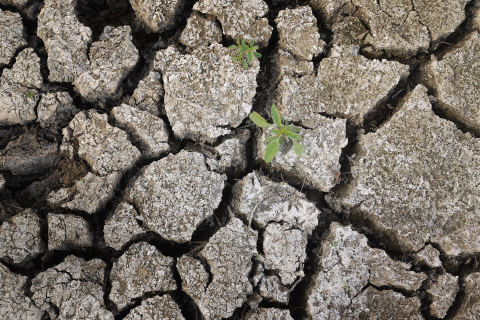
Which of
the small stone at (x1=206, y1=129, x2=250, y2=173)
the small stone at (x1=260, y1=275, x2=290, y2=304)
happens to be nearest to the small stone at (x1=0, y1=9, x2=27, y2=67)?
the small stone at (x1=206, y1=129, x2=250, y2=173)

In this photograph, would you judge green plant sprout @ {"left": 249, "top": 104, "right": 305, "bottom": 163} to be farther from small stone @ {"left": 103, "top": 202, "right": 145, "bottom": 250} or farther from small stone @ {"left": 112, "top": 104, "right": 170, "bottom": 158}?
small stone @ {"left": 103, "top": 202, "right": 145, "bottom": 250}

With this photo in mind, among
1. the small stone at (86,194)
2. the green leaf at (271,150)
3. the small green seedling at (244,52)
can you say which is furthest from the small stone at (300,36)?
the small stone at (86,194)

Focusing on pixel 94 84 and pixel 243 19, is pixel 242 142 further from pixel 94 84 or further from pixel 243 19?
pixel 94 84

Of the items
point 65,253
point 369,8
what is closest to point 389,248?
point 369,8

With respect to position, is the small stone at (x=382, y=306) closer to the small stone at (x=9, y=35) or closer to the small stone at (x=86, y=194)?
the small stone at (x=86, y=194)

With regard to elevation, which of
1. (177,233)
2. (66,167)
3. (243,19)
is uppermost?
(243,19)

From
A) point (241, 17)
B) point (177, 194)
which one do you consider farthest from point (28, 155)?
point (241, 17)
